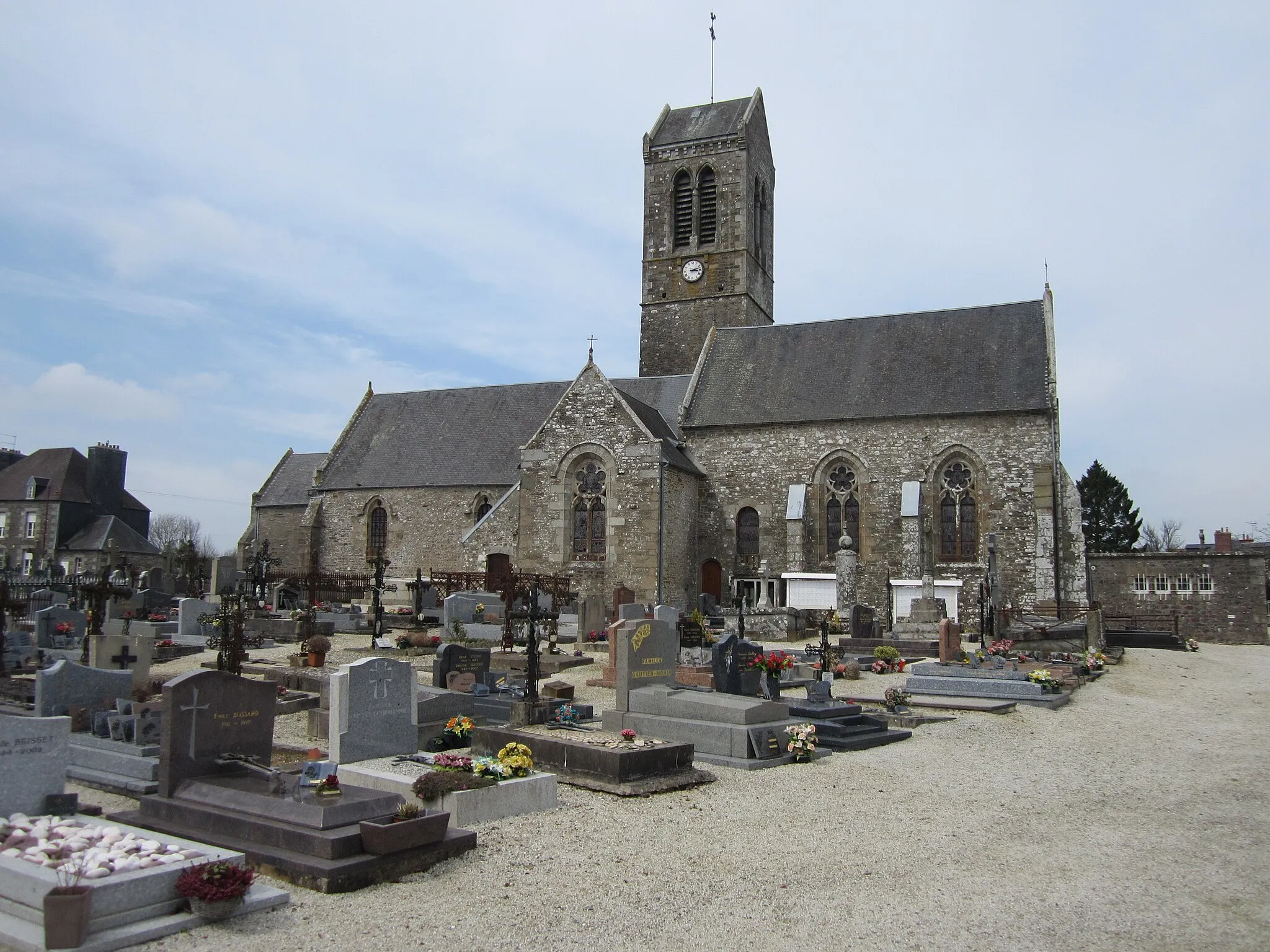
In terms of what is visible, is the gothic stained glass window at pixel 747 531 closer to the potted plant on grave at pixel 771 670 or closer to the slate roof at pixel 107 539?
the potted plant on grave at pixel 771 670

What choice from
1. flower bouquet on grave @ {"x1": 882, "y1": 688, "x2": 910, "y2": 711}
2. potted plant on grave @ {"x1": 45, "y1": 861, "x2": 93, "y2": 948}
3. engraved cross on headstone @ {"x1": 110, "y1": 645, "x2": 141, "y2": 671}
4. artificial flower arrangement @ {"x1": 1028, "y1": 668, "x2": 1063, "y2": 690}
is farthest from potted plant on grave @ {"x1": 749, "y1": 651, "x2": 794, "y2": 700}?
potted plant on grave @ {"x1": 45, "y1": 861, "x2": 93, "y2": 948}

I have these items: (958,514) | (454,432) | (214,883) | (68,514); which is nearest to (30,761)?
(214,883)

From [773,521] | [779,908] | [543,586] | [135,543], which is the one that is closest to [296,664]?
[543,586]

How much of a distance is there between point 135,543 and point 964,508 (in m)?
37.9

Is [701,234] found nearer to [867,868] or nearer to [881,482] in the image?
[881,482]

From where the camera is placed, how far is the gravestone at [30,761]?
665 cm

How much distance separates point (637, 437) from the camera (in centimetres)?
2820

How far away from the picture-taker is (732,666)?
505 inches

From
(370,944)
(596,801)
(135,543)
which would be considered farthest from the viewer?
(135,543)

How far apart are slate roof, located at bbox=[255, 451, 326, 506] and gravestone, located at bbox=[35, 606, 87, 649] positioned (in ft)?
61.8

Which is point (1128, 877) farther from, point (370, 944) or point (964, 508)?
point (964, 508)

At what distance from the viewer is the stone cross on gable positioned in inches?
293

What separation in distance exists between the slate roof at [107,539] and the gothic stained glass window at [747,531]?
3007cm

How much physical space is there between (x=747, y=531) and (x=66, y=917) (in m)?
25.8
